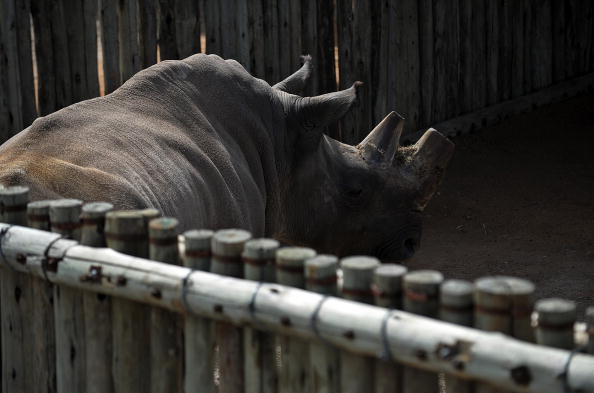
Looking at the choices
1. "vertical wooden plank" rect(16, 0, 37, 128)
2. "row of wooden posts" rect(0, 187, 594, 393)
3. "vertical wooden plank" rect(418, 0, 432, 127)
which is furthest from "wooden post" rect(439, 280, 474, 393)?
"vertical wooden plank" rect(418, 0, 432, 127)

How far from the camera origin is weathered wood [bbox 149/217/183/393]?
3104 millimetres

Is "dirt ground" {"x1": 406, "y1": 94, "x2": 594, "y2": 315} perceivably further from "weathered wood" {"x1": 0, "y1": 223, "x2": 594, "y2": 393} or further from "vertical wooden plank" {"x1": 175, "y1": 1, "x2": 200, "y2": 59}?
"weathered wood" {"x1": 0, "y1": 223, "x2": 594, "y2": 393}

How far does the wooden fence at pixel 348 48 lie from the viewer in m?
6.44

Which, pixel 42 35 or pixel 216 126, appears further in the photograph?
pixel 42 35

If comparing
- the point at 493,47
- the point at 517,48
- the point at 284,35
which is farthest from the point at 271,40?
the point at 517,48

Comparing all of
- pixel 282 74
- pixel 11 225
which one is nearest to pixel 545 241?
pixel 282 74

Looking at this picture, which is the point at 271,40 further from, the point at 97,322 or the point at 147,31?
the point at 97,322

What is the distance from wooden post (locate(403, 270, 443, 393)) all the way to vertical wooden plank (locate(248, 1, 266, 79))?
529 centimetres

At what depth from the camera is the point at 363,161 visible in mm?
5922

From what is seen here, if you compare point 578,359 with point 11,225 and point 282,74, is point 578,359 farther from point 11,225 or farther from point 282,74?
point 282,74

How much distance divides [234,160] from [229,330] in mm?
2357

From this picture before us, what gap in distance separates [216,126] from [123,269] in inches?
90.7

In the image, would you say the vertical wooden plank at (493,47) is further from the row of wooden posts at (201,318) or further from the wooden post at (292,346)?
the wooden post at (292,346)

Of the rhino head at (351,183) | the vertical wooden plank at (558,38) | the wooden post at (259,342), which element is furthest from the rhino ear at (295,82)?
the vertical wooden plank at (558,38)
